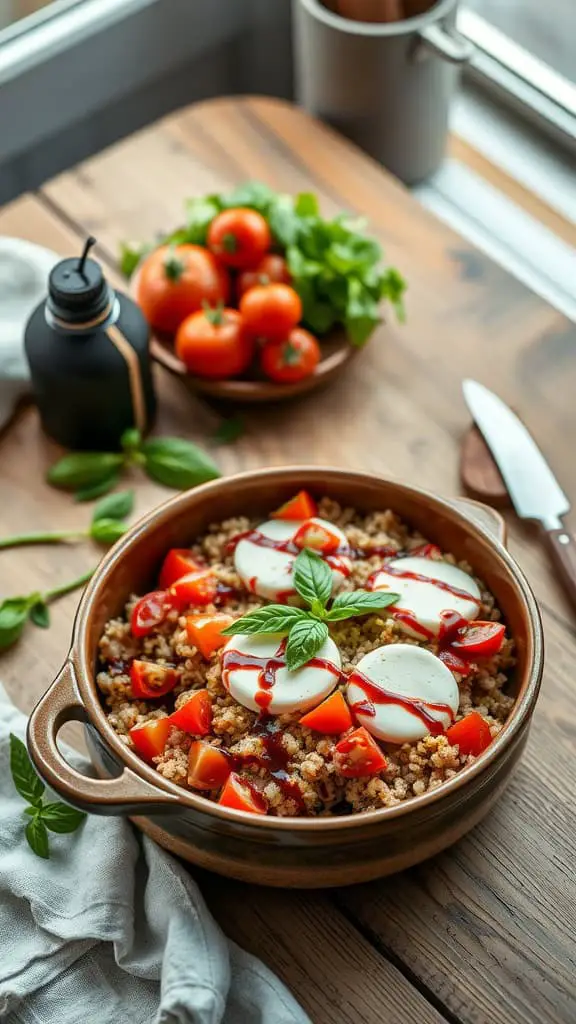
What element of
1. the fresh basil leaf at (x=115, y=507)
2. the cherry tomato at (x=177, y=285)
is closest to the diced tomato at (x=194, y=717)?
the fresh basil leaf at (x=115, y=507)

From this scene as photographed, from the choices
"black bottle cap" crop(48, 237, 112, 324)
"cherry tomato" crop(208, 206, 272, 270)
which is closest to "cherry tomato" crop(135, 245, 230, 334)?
"cherry tomato" crop(208, 206, 272, 270)

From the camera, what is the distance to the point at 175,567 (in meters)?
1.37

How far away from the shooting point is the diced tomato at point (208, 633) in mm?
1275

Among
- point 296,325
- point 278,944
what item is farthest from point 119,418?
point 278,944

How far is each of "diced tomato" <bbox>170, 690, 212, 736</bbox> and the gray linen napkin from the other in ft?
0.50

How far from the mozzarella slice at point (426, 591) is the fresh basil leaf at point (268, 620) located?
11cm

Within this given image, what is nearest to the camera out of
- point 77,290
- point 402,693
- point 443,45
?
point 402,693

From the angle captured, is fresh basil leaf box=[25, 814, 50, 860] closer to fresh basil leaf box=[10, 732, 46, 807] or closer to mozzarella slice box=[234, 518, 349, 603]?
fresh basil leaf box=[10, 732, 46, 807]

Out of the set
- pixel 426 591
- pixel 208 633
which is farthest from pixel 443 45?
pixel 208 633

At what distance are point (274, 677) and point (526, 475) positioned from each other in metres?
0.52

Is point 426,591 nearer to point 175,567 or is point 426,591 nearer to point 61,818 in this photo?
point 175,567

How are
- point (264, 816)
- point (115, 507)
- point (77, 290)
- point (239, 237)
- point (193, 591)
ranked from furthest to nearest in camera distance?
point (239, 237) < point (115, 507) < point (77, 290) < point (193, 591) < point (264, 816)

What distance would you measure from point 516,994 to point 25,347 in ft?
3.22

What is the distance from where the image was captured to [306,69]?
6.54 ft
